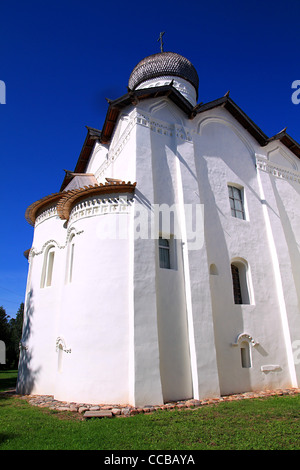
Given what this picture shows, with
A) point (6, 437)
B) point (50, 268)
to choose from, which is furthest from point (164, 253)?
point (6, 437)

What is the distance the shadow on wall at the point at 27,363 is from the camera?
34.3ft

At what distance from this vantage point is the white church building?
812cm

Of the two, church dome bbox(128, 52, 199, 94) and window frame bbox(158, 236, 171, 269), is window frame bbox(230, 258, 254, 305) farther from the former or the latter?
church dome bbox(128, 52, 199, 94)

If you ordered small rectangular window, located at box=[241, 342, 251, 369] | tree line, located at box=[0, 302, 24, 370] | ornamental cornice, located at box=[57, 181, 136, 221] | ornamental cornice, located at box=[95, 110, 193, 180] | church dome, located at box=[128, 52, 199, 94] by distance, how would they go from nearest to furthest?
ornamental cornice, located at box=[57, 181, 136, 221] < small rectangular window, located at box=[241, 342, 251, 369] < ornamental cornice, located at box=[95, 110, 193, 180] < church dome, located at box=[128, 52, 199, 94] < tree line, located at box=[0, 302, 24, 370]

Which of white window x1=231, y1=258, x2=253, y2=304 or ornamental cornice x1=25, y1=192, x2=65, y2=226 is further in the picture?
ornamental cornice x1=25, y1=192, x2=65, y2=226

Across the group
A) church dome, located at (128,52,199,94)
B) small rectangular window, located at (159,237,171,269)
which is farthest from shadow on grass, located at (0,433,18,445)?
church dome, located at (128,52,199,94)

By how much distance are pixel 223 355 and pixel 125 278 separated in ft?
12.9

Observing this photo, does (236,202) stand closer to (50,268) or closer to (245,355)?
(245,355)

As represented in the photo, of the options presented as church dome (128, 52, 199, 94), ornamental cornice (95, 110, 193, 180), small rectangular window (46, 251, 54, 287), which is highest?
church dome (128, 52, 199, 94)

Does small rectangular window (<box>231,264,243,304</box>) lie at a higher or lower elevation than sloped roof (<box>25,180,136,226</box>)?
lower

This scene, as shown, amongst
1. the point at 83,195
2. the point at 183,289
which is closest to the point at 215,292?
the point at 183,289

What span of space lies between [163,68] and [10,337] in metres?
27.1

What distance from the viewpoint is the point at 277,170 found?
1409 cm

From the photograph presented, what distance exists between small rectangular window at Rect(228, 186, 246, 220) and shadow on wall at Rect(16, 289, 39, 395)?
8.65m
